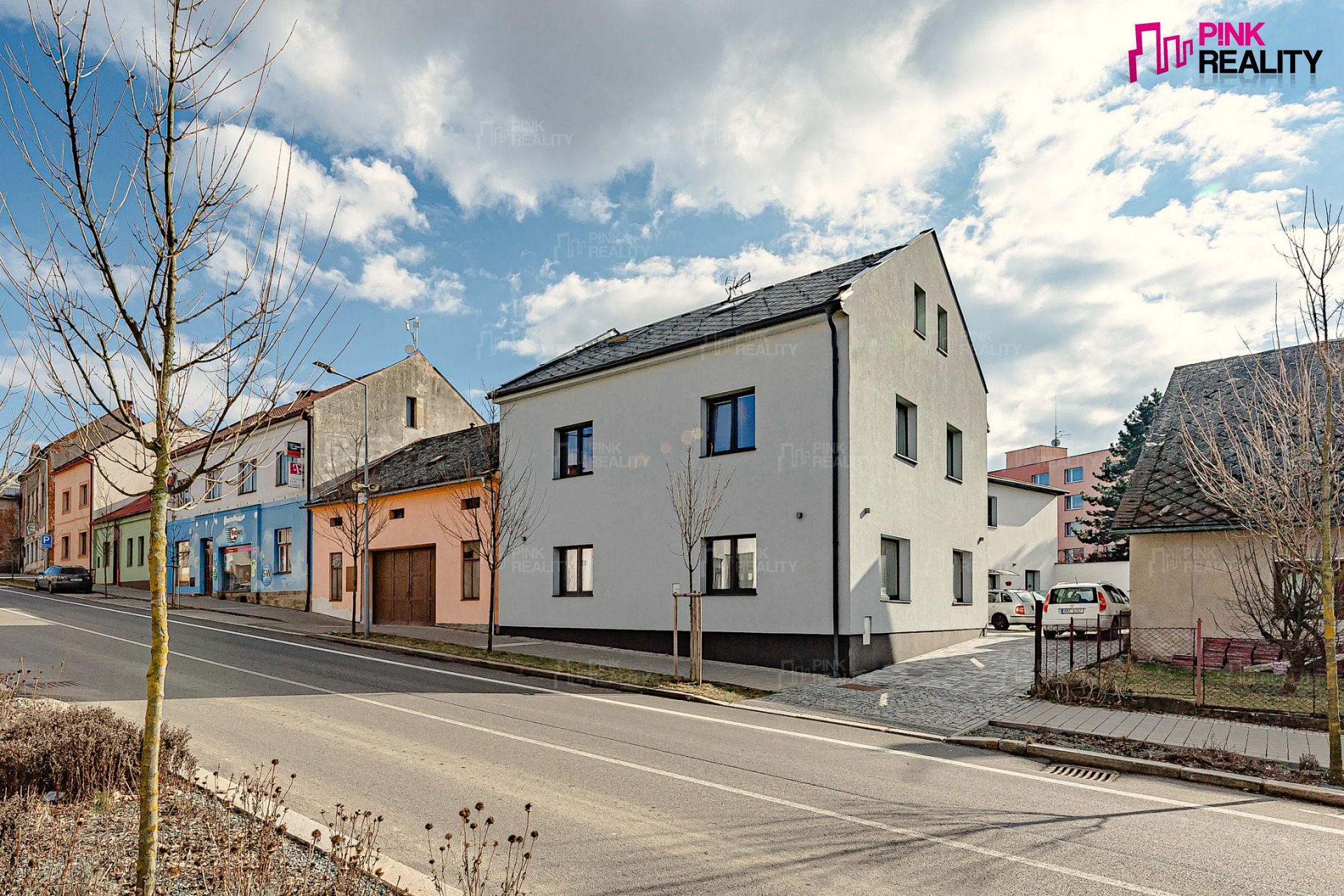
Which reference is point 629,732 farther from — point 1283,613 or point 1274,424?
point 1283,613

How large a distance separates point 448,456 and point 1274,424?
22.1 m

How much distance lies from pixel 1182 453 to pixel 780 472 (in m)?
9.27

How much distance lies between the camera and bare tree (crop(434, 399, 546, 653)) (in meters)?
21.1

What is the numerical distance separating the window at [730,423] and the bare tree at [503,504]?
548 centimetres

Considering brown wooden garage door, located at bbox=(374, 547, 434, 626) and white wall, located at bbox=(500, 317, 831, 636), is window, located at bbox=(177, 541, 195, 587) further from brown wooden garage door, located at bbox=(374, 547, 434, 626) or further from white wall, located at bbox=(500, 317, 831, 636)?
white wall, located at bbox=(500, 317, 831, 636)

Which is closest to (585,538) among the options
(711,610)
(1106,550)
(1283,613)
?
(711,610)

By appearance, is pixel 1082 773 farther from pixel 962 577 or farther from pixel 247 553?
pixel 247 553

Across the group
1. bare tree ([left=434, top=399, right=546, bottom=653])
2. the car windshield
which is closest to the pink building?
the car windshield

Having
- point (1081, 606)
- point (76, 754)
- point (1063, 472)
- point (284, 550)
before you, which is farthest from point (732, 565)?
point (1063, 472)

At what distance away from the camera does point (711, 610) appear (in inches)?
677

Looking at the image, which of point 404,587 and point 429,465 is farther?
point 429,465

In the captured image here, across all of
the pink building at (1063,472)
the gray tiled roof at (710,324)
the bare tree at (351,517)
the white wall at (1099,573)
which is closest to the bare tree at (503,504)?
the gray tiled roof at (710,324)

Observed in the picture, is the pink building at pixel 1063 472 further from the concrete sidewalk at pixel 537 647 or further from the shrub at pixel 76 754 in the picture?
the shrub at pixel 76 754

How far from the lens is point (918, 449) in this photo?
19.8 meters
